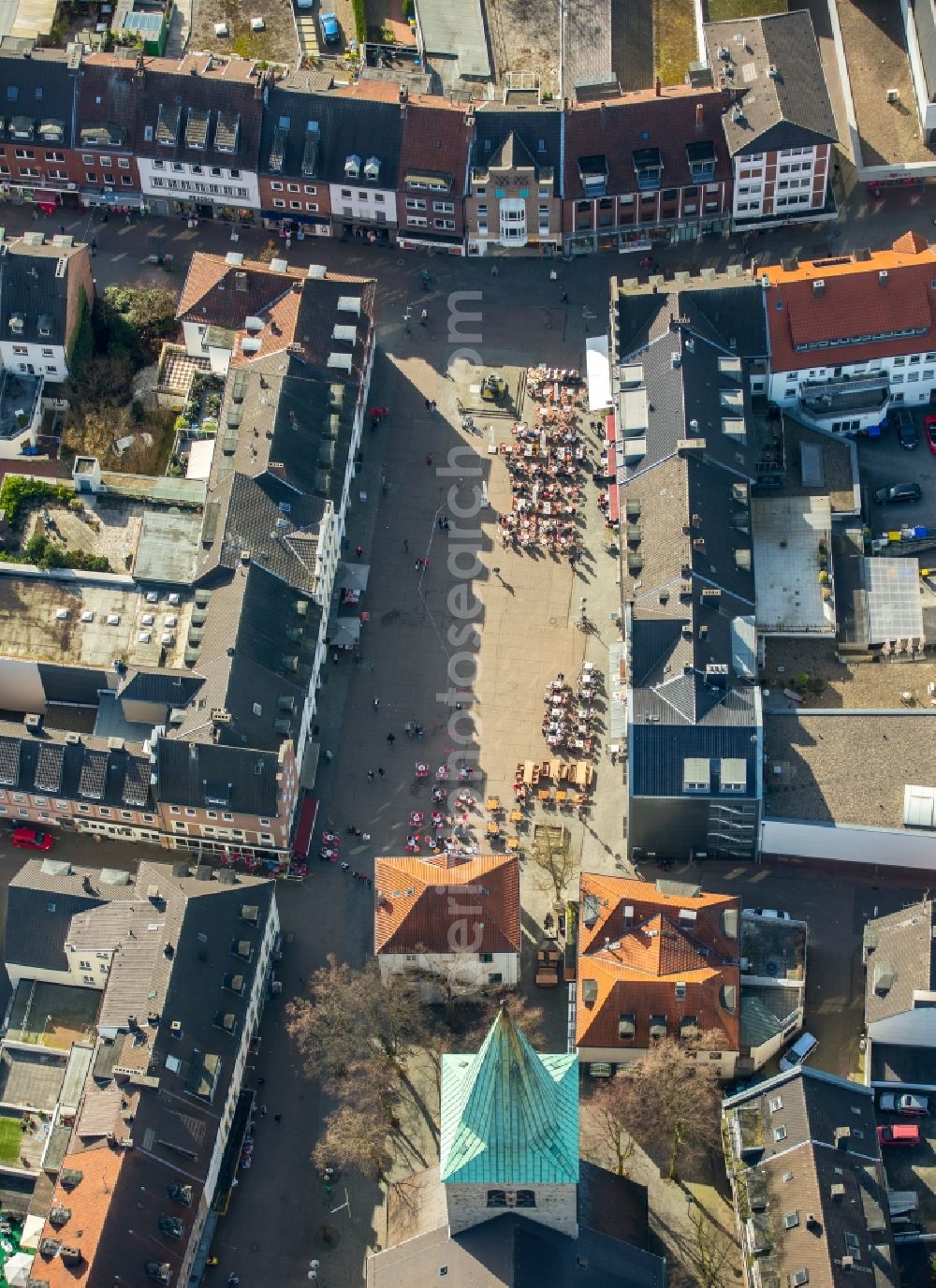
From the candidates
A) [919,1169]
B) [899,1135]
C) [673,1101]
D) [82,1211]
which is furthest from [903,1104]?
[82,1211]

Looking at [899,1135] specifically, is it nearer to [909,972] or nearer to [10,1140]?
[909,972]

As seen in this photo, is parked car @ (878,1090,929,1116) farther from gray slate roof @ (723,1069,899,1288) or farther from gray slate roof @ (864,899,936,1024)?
gray slate roof @ (864,899,936,1024)

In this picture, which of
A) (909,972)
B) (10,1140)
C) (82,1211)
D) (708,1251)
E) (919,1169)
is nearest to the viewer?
(82,1211)

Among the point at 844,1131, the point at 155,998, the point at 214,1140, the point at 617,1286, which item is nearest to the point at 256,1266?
the point at 214,1140

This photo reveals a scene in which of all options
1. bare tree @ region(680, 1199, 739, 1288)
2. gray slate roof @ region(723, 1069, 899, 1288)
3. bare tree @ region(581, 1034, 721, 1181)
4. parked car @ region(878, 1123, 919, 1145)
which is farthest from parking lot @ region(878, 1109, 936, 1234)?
bare tree @ region(581, 1034, 721, 1181)

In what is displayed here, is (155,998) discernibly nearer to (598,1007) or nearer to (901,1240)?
(598,1007)

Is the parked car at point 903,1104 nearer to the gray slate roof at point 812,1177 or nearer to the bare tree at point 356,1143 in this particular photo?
the gray slate roof at point 812,1177

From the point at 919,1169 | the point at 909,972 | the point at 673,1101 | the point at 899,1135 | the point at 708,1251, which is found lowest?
the point at 708,1251

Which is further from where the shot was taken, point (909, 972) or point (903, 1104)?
point (909, 972)

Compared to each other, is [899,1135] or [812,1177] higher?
[899,1135]
